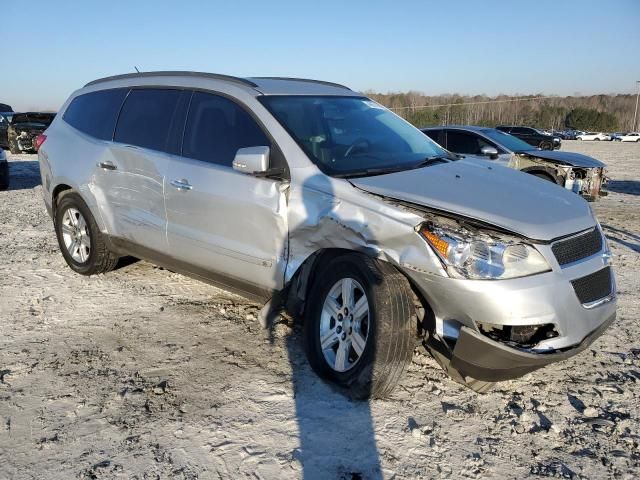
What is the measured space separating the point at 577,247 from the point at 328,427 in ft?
5.65

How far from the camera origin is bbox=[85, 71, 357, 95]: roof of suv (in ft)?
13.6

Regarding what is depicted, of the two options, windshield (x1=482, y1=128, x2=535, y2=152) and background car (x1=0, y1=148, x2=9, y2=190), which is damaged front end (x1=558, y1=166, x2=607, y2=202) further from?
background car (x1=0, y1=148, x2=9, y2=190)

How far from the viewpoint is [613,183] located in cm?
1549

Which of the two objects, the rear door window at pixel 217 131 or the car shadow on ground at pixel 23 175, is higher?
the rear door window at pixel 217 131

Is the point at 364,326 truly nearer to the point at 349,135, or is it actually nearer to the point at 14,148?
the point at 349,135

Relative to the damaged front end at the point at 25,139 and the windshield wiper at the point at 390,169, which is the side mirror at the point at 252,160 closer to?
the windshield wiper at the point at 390,169

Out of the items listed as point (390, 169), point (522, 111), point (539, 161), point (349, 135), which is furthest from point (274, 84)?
point (522, 111)

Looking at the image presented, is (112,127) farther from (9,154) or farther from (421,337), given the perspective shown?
(9,154)

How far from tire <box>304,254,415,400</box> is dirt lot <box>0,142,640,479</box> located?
0.53 feet

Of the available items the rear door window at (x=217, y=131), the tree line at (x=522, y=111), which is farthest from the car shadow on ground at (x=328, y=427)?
the tree line at (x=522, y=111)

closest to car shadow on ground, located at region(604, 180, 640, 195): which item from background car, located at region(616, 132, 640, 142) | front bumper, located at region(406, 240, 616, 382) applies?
front bumper, located at region(406, 240, 616, 382)

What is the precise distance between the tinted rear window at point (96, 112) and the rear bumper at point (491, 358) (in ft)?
11.9

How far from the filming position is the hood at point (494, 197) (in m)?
3.00

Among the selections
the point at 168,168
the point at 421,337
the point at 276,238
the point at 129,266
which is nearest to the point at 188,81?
the point at 168,168
